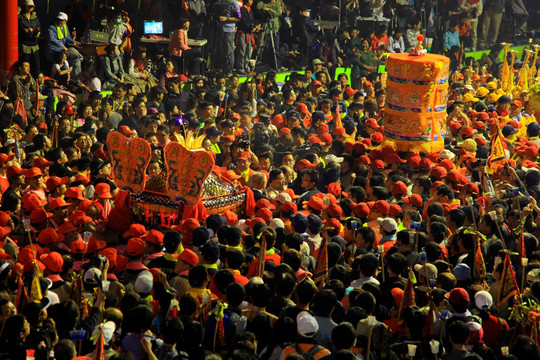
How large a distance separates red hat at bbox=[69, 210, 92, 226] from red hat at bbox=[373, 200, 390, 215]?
Answer: 2903mm

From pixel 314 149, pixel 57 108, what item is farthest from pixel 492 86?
pixel 57 108

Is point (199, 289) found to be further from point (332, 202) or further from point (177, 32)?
point (177, 32)

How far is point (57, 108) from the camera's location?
12.3m

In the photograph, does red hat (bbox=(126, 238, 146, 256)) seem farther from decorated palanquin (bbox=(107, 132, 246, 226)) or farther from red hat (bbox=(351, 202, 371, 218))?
red hat (bbox=(351, 202, 371, 218))

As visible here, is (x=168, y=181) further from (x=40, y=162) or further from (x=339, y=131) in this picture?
(x=339, y=131)

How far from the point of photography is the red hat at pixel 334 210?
341 inches

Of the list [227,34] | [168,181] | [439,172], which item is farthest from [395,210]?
[227,34]

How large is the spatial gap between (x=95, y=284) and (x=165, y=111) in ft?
23.1

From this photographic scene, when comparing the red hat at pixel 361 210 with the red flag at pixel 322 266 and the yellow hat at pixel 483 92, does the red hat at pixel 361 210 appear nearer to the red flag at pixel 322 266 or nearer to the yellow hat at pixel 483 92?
the red flag at pixel 322 266

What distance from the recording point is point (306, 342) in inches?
234

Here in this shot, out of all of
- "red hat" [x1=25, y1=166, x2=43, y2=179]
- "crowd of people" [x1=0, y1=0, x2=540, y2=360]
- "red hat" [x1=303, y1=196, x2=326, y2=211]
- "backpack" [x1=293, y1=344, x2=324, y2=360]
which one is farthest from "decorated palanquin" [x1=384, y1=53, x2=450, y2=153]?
"backpack" [x1=293, y1=344, x2=324, y2=360]

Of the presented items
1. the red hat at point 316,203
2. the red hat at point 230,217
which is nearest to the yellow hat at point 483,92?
the red hat at point 316,203

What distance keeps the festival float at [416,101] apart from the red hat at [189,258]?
5128 millimetres

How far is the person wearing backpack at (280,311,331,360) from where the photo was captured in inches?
229
